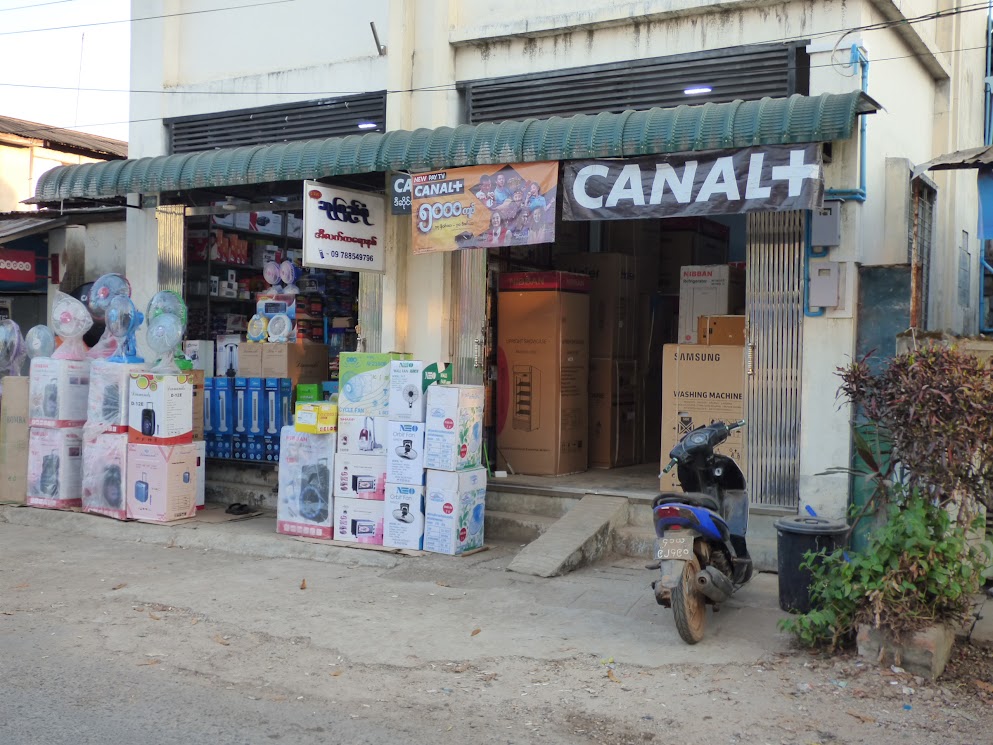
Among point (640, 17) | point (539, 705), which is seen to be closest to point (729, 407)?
point (640, 17)

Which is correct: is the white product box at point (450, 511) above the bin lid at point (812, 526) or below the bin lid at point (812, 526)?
below

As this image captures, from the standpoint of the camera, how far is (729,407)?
29.6 feet

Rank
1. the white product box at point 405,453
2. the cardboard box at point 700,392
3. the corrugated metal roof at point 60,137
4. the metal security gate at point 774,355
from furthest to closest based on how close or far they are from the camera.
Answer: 1. the corrugated metal roof at point 60,137
2. the cardboard box at point 700,392
3. the white product box at point 405,453
4. the metal security gate at point 774,355

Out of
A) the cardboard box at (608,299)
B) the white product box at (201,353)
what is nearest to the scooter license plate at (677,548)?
the cardboard box at (608,299)

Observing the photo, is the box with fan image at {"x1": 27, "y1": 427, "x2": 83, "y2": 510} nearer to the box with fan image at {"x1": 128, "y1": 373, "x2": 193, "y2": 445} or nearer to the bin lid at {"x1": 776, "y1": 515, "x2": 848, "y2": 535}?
the box with fan image at {"x1": 128, "y1": 373, "x2": 193, "y2": 445}

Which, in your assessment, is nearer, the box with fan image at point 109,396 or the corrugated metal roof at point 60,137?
the box with fan image at point 109,396

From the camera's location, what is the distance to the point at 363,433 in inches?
360

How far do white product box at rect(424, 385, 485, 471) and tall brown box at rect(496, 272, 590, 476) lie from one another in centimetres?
203

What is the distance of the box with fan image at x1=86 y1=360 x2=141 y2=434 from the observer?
10.1 meters

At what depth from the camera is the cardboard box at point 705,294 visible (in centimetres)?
994

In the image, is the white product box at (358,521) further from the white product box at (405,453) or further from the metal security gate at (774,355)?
the metal security gate at (774,355)

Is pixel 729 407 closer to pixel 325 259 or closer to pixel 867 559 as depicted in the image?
pixel 867 559

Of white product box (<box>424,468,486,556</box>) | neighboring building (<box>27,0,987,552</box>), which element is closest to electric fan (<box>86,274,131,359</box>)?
neighboring building (<box>27,0,987,552</box>)

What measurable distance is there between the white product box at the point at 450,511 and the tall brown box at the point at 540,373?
196 cm
